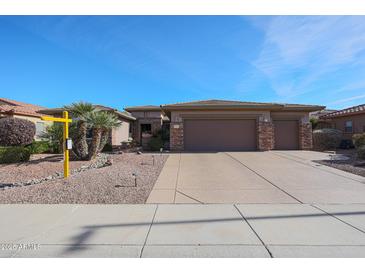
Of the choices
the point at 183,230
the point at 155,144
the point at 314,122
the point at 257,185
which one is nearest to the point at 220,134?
the point at 155,144

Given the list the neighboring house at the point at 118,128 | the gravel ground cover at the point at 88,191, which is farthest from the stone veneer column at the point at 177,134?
the gravel ground cover at the point at 88,191

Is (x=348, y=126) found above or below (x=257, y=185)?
above

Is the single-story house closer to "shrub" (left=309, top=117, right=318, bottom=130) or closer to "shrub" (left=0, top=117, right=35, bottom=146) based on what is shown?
"shrub" (left=309, top=117, right=318, bottom=130)

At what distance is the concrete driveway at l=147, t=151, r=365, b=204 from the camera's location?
651 cm

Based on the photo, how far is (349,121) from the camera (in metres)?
22.8

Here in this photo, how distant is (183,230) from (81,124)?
10.2 meters

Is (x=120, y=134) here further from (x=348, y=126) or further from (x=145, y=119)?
(x=348, y=126)

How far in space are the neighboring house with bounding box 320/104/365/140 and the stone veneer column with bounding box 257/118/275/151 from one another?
8152mm

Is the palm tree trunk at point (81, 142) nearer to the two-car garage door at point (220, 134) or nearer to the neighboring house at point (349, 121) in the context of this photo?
the two-car garage door at point (220, 134)

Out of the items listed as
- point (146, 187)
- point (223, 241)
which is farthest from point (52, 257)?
point (146, 187)

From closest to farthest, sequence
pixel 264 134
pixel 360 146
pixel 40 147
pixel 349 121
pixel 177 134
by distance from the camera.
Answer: pixel 360 146, pixel 40 147, pixel 264 134, pixel 177 134, pixel 349 121

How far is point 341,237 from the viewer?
4199 millimetres

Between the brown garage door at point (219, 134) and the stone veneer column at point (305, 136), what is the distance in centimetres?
385

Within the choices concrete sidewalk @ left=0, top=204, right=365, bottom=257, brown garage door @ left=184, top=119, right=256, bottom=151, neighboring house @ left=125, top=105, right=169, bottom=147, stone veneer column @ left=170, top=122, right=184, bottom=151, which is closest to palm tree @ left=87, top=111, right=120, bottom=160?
stone veneer column @ left=170, top=122, right=184, bottom=151
